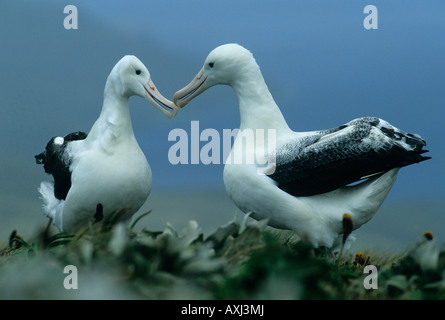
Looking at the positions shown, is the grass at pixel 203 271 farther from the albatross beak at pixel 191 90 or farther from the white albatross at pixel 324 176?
the albatross beak at pixel 191 90

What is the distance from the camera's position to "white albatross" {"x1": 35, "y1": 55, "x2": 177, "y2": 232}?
6.06 metres

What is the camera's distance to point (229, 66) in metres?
6.22

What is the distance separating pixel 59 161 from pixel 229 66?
6.06 ft

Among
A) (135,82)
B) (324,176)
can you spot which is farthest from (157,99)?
(324,176)

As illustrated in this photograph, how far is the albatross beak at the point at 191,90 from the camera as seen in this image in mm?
6422

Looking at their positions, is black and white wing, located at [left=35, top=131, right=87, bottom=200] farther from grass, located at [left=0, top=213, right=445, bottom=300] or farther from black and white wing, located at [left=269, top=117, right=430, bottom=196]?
black and white wing, located at [left=269, top=117, right=430, bottom=196]

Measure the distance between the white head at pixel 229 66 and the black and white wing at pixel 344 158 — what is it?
2.72 ft

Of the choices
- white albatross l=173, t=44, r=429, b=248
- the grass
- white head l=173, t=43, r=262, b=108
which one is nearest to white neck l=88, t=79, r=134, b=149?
white head l=173, t=43, r=262, b=108

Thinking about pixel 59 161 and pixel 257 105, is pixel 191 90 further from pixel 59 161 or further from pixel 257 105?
pixel 59 161

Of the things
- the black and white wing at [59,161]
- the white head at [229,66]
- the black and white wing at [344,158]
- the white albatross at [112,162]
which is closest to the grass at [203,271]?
the black and white wing at [344,158]

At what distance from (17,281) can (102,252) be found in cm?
57
